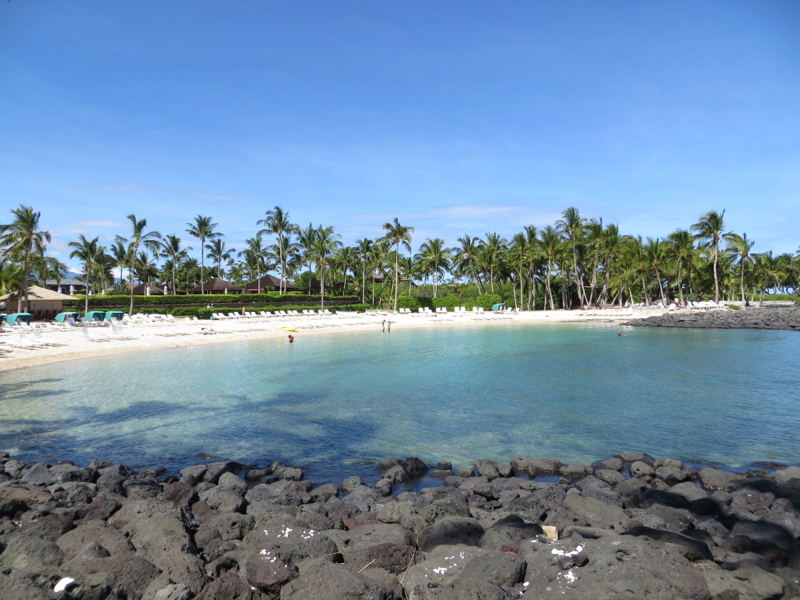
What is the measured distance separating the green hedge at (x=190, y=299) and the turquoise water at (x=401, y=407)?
25.9 metres

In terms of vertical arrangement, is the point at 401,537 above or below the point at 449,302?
below

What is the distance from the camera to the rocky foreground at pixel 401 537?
4.18 m

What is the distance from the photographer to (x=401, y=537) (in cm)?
536

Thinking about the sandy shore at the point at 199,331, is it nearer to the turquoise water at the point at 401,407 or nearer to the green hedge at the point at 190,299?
the turquoise water at the point at 401,407

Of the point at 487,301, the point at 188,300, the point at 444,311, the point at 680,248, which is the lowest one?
the point at 444,311

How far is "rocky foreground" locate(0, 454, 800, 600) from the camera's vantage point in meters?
4.18

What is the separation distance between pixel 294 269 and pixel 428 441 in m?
70.8

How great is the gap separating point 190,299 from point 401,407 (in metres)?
41.9

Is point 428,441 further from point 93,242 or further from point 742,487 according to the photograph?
point 93,242

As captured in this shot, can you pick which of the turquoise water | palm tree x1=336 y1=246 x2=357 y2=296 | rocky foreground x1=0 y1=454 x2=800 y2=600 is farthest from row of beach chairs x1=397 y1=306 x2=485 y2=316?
rocky foreground x1=0 y1=454 x2=800 y2=600

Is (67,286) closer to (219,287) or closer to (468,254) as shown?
(219,287)

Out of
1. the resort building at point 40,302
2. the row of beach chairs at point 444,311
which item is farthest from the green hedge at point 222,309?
the resort building at point 40,302

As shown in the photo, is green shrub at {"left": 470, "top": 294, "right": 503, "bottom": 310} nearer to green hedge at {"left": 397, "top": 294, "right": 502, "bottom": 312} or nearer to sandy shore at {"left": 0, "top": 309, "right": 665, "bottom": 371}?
green hedge at {"left": 397, "top": 294, "right": 502, "bottom": 312}

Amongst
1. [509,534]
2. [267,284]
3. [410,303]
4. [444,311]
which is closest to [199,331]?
[410,303]
